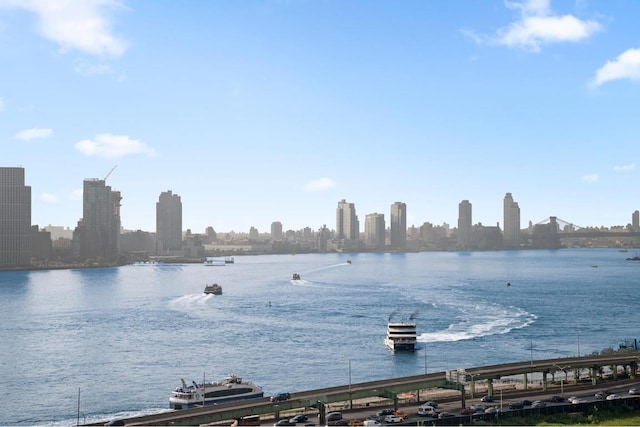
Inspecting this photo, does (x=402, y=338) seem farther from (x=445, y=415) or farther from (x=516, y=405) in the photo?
(x=445, y=415)

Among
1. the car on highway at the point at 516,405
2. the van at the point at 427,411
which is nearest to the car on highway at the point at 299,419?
the van at the point at 427,411

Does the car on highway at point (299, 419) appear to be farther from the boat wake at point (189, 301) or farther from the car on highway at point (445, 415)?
the boat wake at point (189, 301)

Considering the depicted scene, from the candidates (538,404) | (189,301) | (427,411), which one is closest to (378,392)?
(427,411)

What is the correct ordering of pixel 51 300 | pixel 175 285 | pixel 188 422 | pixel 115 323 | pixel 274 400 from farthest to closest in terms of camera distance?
pixel 175 285
pixel 51 300
pixel 115 323
pixel 274 400
pixel 188 422

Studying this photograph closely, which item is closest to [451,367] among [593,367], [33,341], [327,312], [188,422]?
[593,367]

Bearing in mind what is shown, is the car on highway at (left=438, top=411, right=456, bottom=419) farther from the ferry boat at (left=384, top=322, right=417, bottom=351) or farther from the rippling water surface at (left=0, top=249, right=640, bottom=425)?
the ferry boat at (left=384, top=322, right=417, bottom=351)

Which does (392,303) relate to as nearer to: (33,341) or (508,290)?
(508,290)

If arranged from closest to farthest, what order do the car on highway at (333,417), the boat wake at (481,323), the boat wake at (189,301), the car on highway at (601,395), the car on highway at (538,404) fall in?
the car on highway at (333,417)
the car on highway at (538,404)
the car on highway at (601,395)
the boat wake at (481,323)
the boat wake at (189,301)
